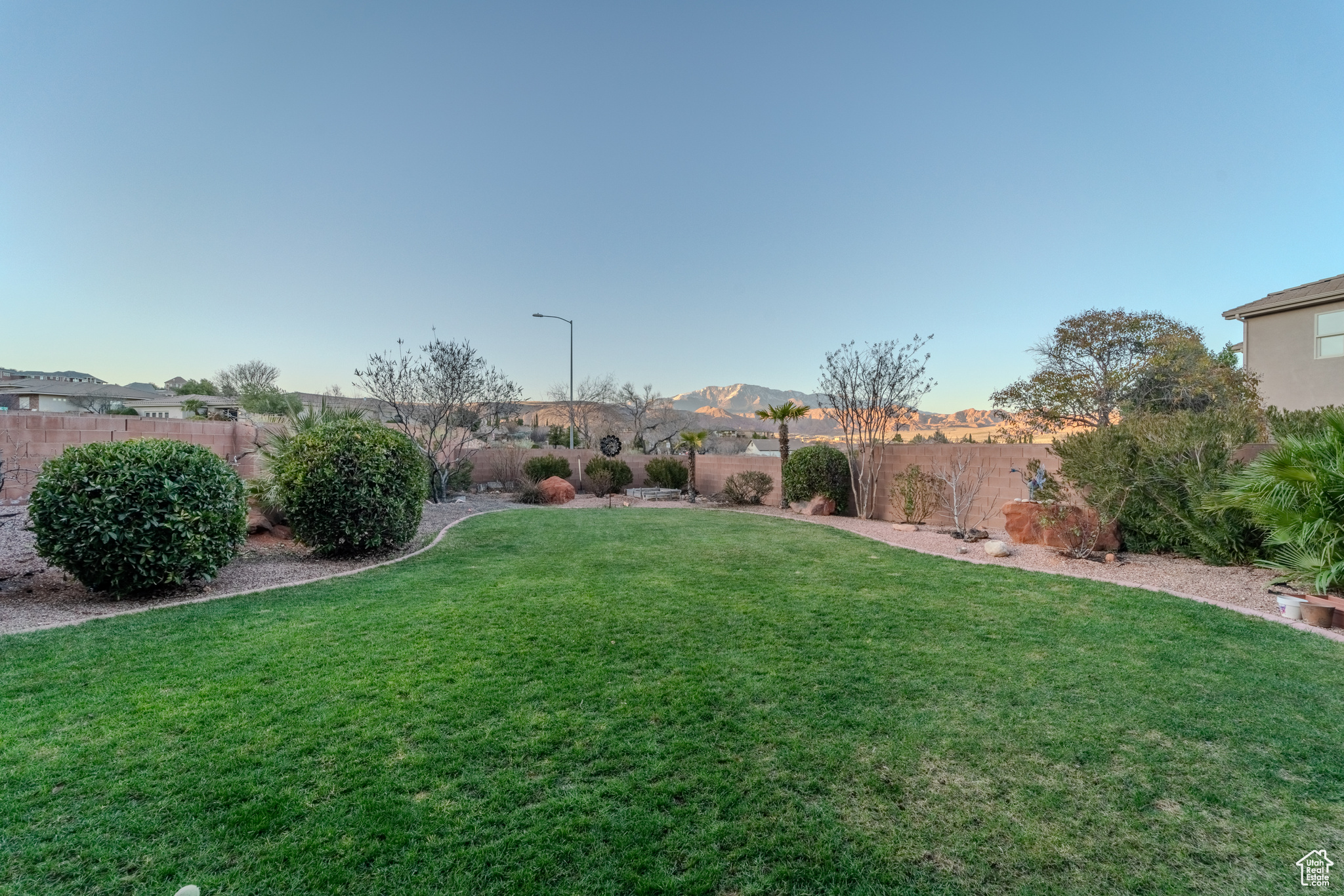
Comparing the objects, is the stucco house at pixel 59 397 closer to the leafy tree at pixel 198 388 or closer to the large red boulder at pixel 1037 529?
the leafy tree at pixel 198 388

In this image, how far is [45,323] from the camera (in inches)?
501

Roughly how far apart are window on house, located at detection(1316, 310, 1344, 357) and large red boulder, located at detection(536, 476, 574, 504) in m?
18.8

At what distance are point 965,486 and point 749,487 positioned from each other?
555 centimetres

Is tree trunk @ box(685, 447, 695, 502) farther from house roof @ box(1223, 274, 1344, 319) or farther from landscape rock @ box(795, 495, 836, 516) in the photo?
house roof @ box(1223, 274, 1344, 319)

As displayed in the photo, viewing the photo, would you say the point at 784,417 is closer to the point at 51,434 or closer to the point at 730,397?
the point at 51,434

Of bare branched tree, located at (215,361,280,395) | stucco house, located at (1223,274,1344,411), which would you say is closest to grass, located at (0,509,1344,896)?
stucco house, located at (1223,274,1344,411)

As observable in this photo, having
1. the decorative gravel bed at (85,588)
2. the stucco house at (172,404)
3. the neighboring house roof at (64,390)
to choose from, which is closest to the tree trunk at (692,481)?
the decorative gravel bed at (85,588)

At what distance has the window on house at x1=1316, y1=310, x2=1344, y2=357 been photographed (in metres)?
12.5

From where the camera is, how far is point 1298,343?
13336 millimetres

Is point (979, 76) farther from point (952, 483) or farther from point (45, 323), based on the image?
point (45, 323)

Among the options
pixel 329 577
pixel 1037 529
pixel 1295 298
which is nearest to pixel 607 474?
pixel 329 577

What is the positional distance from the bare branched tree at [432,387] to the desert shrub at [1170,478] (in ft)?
43.5

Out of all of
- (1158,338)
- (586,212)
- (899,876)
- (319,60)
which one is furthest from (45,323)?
(1158,338)

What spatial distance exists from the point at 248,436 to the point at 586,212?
29.6 ft
